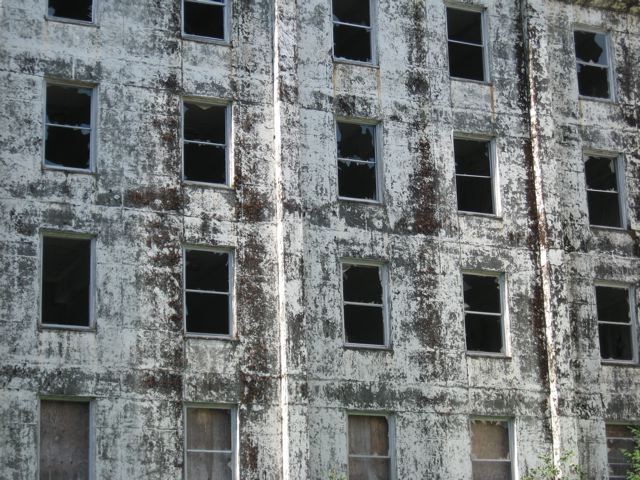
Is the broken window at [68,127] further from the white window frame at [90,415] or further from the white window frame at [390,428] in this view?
the white window frame at [390,428]

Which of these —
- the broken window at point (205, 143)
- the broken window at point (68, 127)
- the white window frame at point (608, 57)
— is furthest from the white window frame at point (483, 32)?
the broken window at point (68, 127)

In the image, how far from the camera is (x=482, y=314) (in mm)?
32625

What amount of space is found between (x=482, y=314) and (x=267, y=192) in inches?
236

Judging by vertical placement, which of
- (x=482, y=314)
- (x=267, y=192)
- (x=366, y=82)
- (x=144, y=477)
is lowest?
(x=144, y=477)

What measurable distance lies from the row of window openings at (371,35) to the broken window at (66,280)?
17.2 ft

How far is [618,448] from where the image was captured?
1299 inches

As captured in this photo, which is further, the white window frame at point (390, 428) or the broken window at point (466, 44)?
the broken window at point (466, 44)

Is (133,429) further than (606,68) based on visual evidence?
No

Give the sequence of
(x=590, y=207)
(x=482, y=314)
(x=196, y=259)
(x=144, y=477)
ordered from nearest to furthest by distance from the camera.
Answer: (x=144, y=477), (x=196, y=259), (x=482, y=314), (x=590, y=207)

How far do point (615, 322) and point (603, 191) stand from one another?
3.42 meters

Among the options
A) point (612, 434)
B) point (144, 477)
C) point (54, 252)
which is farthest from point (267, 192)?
point (612, 434)

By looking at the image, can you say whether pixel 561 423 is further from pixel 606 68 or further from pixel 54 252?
pixel 54 252

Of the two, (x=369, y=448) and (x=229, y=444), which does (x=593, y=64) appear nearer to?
(x=369, y=448)

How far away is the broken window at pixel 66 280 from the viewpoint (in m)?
28.8
